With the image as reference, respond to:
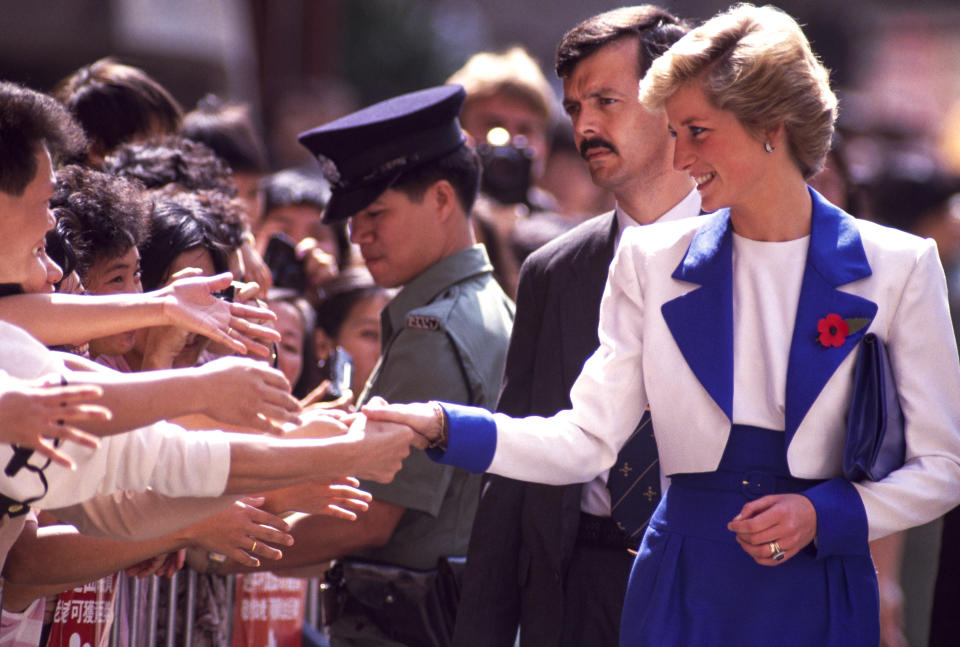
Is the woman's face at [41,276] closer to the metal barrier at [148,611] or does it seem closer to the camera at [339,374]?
the metal barrier at [148,611]

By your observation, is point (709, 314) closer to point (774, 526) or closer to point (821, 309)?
point (821, 309)

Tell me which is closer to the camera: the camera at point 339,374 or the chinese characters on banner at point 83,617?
the chinese characters on banner at point 83,617

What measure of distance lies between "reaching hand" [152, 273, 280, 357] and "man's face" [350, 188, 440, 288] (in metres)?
1.08

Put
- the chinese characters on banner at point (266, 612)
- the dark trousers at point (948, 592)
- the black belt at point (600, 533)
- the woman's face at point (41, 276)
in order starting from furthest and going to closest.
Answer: the chinese characters on banner at point (266, 612) → the dark trousers at point (948, 592) → the black belt at point (600, 533) → the woman's face at point (41, 276)

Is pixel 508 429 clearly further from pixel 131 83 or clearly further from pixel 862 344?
pixel 131 83

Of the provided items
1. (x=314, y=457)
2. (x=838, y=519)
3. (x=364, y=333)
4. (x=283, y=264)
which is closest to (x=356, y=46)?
(x=283, y=264)

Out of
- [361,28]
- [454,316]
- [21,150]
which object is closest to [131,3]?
[361,28]

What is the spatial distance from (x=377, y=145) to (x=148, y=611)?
5.02 ft

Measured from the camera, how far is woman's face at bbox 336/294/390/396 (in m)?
5.01

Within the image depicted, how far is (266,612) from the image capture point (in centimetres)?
404

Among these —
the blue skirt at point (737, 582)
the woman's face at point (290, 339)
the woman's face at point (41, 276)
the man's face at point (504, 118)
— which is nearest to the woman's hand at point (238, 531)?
the woman's face at point (41, 276)

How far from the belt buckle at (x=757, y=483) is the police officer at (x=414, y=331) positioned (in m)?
1.16

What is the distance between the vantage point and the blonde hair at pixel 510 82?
21.4 feet

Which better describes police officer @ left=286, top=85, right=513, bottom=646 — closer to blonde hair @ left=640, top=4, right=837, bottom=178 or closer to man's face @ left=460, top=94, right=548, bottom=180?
blonde hair @ left=640, top=4, right=837, bottom=178
